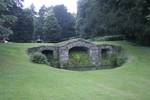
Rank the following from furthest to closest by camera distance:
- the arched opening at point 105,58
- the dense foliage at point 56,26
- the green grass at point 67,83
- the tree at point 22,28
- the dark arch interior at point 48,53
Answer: the dense foliage at point 56,26 → the tree at point 22,28 → the arched opening at point 105,58 → the dark arch interior at point 48,53 → the green grass at point 67,83

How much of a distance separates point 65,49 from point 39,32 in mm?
29926

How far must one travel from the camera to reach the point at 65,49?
95.3 feet

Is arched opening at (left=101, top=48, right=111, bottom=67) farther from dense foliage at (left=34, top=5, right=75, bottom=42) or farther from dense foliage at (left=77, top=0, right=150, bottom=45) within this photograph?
dense foliage at (left=34, top=5, right=75, bottom=42)

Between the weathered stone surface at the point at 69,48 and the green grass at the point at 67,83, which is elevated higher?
the weathered stone surface at the point at 69,48

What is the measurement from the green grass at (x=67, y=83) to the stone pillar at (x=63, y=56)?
478 cm

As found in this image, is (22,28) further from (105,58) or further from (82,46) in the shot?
(105,58)

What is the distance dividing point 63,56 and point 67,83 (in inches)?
506

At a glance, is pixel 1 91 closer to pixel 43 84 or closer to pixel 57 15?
pixel 43 84

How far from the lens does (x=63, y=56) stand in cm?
2902

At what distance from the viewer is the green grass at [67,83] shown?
13188mm

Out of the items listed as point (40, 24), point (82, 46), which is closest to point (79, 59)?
point (82, 46)

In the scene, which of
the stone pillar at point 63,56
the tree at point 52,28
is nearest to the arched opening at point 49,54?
the stone pillar at point 63,56

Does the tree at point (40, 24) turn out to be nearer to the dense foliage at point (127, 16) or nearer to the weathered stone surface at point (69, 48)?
the dense foliage at point (127, 16)

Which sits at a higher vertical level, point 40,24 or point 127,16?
point 40,24
